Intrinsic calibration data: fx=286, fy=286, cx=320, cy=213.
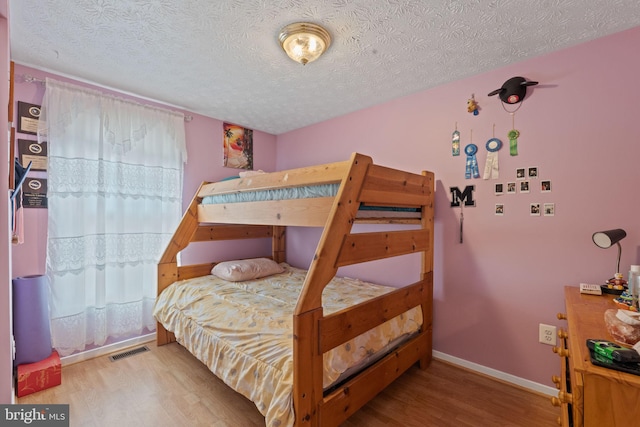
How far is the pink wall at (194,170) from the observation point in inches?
83.2

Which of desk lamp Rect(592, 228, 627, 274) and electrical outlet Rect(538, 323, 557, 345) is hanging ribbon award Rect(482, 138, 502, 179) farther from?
electrical outlet Rect(538, 323, 557, 345)

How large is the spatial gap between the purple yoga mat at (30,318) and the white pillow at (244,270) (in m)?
1.26

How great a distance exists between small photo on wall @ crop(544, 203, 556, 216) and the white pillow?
241 cm

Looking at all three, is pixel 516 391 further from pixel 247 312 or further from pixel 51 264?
pixel 51 264

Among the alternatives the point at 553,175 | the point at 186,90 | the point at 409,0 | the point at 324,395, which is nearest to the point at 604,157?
the point at 553,175

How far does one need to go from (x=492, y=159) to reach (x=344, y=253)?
4.81ft

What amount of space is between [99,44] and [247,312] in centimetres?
197

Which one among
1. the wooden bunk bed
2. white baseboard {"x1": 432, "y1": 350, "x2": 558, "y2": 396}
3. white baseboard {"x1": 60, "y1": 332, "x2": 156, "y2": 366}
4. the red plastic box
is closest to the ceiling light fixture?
the wooden bunk bed

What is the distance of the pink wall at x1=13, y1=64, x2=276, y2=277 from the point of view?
2.11 meters

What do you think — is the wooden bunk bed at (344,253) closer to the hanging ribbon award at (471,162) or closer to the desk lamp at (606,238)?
the hanging ribbon award at (471,162)

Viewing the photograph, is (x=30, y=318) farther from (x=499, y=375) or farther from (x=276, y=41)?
(x=499, y=375)

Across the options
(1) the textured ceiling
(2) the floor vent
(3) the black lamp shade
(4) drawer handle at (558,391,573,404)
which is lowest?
(2) the floor vent

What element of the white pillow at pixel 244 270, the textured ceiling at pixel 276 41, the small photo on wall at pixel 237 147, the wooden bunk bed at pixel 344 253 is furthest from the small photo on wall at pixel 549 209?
the small photo on wall at pixel 237 147

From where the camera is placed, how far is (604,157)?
1740mm
